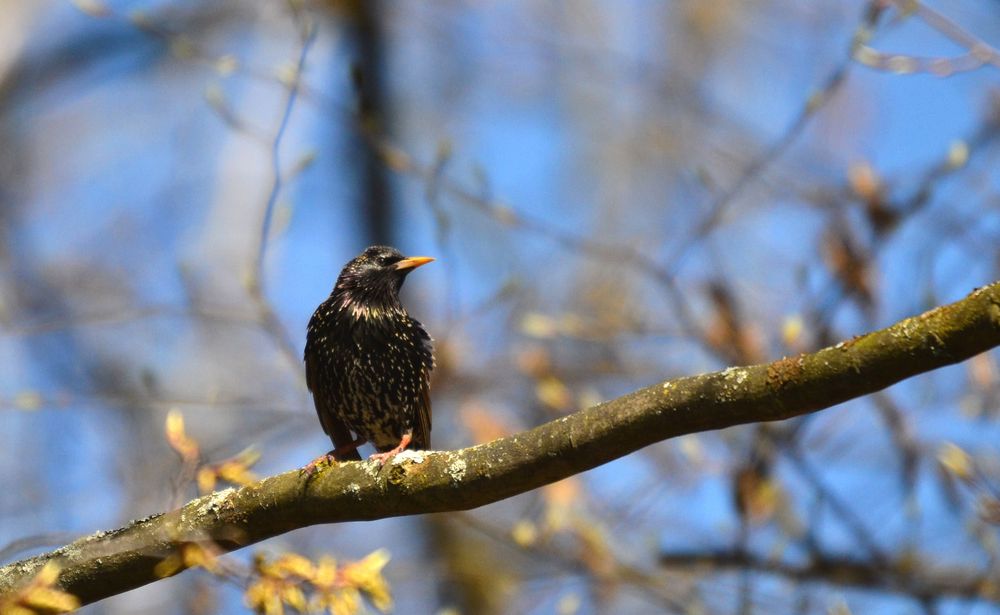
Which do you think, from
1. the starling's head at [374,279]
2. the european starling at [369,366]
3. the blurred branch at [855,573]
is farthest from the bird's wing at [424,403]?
the blurred branch at [855,573]

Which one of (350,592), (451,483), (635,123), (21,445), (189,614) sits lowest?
(350,592)

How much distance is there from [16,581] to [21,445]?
7.30 metres

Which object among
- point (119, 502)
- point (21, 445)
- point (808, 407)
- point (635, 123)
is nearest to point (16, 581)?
point (808, 407)

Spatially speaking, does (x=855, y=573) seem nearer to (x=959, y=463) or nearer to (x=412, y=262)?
(x=959, y=463)

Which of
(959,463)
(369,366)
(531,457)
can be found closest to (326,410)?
(369,366)

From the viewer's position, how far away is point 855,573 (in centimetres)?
502

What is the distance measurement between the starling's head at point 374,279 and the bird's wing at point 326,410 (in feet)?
1.27

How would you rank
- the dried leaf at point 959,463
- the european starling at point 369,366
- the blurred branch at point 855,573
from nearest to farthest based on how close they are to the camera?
the dried leaf at point 959,463 < the blurred branch at point 855,573 < the european starling at point 369,366

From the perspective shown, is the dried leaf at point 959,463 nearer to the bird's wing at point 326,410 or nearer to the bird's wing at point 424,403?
the bird's wing at point 424,403

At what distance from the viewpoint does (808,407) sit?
283 cm

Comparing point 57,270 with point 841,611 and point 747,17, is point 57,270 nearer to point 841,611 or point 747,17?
point 747,17

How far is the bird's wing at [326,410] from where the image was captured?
18.1 feet

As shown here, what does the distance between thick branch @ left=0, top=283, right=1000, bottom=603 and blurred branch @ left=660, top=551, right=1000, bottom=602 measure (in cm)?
201

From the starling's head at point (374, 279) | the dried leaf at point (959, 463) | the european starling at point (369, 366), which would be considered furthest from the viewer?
the starling's head at point (374, 279)
